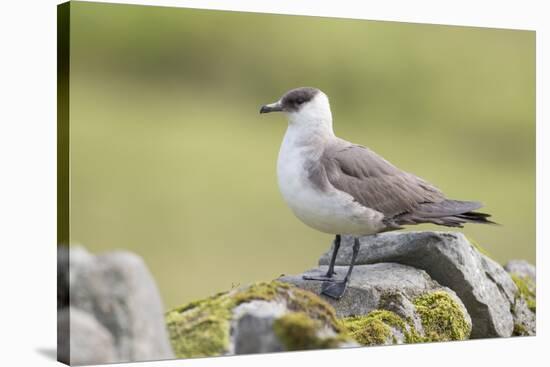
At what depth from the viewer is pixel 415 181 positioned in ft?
28.9

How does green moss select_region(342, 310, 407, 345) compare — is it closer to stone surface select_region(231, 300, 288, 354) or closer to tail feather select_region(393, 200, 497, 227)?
tail feather select_region(393, 200, 497, 227)

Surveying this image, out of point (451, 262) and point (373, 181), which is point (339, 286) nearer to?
point (373, 181)

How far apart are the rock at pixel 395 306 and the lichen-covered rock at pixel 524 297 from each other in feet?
2.81

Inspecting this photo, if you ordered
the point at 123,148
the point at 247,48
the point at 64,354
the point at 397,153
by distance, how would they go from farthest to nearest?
the point at 397,153 < the point at 247,48 < the point at 123,148 < the point at 64,354

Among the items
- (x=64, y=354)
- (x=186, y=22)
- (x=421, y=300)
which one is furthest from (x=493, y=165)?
(x=64, y=354)

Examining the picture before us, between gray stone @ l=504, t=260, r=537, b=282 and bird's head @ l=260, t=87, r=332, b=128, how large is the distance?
315cm

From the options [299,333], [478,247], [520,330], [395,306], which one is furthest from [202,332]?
[520,330]

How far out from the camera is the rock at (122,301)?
675cm

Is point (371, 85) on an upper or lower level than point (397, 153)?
upper

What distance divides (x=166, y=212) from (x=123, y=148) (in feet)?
2.29

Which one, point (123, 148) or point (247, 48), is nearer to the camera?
point (123, 148)

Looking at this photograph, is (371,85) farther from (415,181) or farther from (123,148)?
(123,148)

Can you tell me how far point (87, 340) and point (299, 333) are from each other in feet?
5.37

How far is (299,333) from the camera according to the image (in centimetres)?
723
